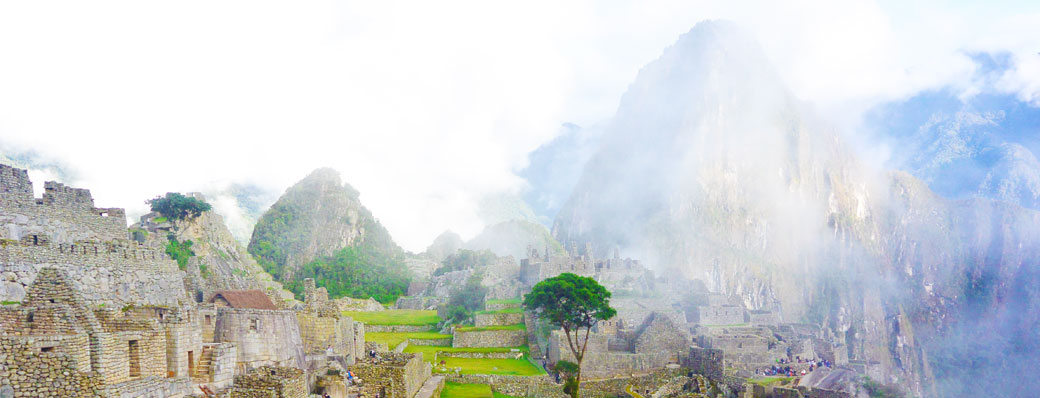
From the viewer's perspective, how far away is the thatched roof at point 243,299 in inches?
790

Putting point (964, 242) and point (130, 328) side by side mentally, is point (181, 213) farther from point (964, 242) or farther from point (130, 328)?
point (964, 242)

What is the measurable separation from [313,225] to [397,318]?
4333cm

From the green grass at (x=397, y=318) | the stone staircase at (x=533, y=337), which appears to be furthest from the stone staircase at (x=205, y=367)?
the green grass at (x=397, y=318)

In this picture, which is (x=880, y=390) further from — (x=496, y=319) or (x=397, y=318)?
(x=397, y=318)

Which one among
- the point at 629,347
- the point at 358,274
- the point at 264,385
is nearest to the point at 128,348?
the point at 264,385

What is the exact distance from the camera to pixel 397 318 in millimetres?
48156

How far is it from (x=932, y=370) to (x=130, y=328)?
130 metres

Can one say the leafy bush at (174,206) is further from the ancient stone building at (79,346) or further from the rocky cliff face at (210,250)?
the ancient stone building at (79,346)

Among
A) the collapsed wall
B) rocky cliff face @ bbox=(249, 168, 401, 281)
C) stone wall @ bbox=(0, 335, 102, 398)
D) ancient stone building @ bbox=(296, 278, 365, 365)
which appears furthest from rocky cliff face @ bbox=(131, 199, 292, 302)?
rocky cliff face @ bbox=(249, 168, 401, 281)

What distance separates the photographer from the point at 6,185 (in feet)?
48.2

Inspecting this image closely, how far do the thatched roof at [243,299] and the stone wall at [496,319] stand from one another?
71.2ft

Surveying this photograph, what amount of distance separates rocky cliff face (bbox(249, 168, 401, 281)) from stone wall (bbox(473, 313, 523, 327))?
120ft

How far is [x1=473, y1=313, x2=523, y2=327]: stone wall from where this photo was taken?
42625mm

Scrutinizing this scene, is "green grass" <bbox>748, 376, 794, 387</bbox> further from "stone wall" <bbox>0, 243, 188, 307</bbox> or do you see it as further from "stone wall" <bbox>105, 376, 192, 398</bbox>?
"stone wall" <bbox>105, 376, 192, 398</bbox>
